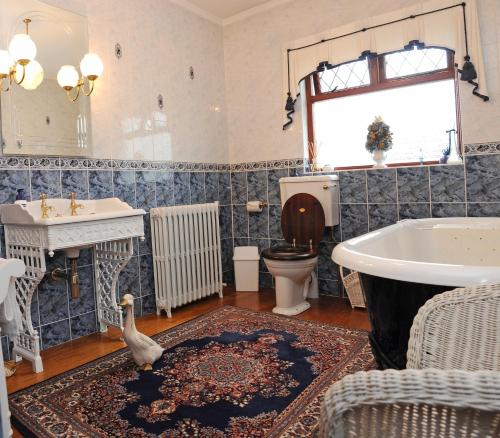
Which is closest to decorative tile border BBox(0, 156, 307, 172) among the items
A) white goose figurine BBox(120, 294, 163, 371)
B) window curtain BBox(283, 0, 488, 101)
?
window curtain BBox(283, 0, 488, 101)

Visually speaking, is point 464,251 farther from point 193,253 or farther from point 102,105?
point 102,105

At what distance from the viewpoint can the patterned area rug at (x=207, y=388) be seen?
1687mm

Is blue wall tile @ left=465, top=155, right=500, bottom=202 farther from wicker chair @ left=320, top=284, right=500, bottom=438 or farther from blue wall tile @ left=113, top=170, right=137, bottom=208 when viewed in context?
wicker chair @ left=320, top=284, right=500, bottom=438

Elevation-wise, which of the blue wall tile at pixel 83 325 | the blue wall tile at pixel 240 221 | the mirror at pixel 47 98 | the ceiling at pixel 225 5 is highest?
the ceiling at pixel 225 5

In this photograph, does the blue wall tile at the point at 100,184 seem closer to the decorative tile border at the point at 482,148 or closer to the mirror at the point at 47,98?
the mirror at the point at 47,98

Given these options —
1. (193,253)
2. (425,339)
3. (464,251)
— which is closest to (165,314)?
(193,253)

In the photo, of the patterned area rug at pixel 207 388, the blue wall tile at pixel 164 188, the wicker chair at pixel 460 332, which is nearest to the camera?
the wicker chair at pixel 460 332

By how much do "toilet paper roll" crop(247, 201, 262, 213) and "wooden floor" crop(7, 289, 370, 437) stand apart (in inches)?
31.4

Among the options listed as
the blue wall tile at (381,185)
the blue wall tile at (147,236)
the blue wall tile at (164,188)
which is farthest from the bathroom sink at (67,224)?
the blue wall tile at (381,185)

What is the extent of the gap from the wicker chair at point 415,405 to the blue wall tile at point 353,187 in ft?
9.67

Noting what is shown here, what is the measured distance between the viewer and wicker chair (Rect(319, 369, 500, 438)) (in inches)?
18.7

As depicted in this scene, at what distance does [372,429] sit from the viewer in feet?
1.70

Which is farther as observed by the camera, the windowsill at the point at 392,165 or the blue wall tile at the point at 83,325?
the windowsill at the point at 392,165

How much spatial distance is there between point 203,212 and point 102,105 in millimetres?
1196
